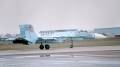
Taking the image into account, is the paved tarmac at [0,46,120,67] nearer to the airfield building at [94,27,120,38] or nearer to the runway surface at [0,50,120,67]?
the runway surface at [0,50,120,67]

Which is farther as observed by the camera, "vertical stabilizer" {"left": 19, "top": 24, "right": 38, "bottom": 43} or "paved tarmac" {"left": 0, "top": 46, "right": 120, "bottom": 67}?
"vertical stabilizer" {"left": 19, "top": 24, "right": 38, "bottom": 43}

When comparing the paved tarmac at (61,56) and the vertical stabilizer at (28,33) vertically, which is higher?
the vertical stabilizer at (28,33)

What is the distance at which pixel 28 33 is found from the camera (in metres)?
4.42

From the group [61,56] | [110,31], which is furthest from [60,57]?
[110,31]

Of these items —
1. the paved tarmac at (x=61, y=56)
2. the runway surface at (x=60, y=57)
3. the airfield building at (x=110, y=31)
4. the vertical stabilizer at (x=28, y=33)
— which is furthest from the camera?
the vertical stabilizer at (x=28, y=33)

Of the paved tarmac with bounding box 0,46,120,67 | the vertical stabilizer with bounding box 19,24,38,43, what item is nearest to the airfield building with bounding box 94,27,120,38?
the paved tarmac with bounding box 0,46,120,67

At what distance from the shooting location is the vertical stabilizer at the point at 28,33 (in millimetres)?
4391

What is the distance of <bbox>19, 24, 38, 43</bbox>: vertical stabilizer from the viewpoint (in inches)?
173

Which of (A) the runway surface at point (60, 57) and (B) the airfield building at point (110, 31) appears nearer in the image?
(A) the runway surface at point (60, 57)

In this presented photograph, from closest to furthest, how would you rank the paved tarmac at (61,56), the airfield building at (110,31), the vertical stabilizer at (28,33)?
the paved tarmac at (61,56) < the airfield building at (110,31) < the vertical stabilizer at (28,33)

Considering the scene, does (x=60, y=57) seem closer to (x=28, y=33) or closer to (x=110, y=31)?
(x=28, y=33)

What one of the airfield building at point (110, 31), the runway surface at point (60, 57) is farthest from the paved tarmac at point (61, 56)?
the airfield building at point (110, 31)

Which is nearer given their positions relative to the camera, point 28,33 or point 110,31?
point 110,31

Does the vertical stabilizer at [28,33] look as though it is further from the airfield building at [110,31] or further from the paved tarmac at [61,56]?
the airfield building at [110,31]
